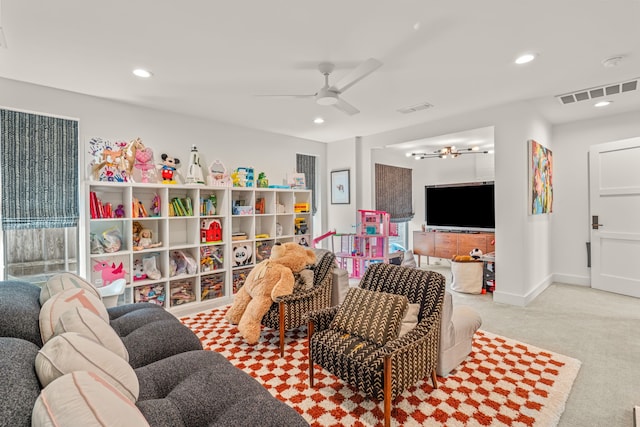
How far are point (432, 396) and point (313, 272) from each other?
1460 millimetres

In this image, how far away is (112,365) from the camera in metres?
1.20

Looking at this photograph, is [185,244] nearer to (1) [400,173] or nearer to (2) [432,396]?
(2) [432,396]

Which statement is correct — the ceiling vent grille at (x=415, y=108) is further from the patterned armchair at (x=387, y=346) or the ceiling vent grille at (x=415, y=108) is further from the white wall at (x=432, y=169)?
the patterned armchair at (x=387, y=346)

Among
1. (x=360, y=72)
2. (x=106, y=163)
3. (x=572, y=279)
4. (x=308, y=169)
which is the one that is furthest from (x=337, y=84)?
(x=572, y=279)

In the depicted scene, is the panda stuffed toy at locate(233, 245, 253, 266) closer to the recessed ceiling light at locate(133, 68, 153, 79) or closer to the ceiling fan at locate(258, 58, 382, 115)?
the recessed ceiling light at locate(133, 68, 153, 79)

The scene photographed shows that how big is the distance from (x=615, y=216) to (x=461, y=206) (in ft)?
7.38

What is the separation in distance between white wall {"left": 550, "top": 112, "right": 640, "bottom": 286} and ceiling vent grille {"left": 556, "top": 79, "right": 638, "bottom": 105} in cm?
129

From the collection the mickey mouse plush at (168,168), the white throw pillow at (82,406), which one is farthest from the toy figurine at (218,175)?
the white throw pillow at (82,406)

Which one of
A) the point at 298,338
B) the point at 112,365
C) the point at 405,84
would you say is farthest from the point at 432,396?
the point at 405,84

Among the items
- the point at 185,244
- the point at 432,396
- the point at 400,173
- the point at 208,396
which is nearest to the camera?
the point at 208,396

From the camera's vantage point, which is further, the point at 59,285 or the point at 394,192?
the point at 394,192

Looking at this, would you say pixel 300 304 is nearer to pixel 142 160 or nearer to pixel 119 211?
pixel 119 211

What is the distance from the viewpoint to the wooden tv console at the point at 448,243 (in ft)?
18.7

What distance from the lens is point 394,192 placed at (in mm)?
6641
